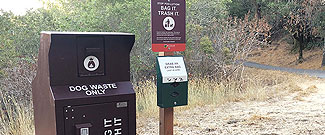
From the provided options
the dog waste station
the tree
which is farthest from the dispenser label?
the tree

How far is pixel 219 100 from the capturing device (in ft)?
23.4

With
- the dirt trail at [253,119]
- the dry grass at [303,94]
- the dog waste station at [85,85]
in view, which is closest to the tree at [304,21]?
the dry grass at [303,94]

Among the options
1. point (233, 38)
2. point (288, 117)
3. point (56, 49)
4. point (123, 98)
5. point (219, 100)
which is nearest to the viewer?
point (56, 49)

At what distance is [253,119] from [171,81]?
8.01 ft

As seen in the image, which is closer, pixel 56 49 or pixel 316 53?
pixel 56 49

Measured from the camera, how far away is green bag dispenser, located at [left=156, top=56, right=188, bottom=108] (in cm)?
347

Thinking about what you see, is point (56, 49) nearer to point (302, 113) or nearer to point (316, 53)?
point (302, 113)

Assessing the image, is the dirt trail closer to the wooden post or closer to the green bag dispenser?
the wooden post

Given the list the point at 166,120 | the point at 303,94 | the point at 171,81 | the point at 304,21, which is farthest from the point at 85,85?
the point at 304,21

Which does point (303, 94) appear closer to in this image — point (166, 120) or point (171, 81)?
point (166, 120)

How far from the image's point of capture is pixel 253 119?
5.38 meters

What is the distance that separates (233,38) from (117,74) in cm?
819

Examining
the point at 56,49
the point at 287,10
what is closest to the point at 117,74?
the point at 56,49

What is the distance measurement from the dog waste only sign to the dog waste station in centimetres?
103
